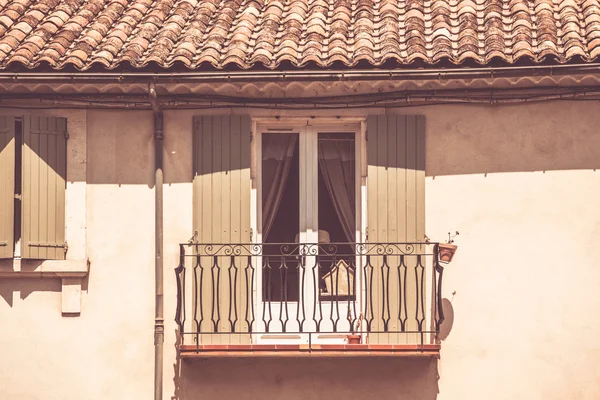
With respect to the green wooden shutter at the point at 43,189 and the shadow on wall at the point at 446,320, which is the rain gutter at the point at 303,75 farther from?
the shadow on wall at the point at 446,320

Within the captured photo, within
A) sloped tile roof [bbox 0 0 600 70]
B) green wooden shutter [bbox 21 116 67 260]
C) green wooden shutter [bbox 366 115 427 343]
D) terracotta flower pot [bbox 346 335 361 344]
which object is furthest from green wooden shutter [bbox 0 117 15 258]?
green wooden shutter [bbox 366 115 427 343]

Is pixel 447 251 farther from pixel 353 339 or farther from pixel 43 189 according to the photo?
pixel 43 189

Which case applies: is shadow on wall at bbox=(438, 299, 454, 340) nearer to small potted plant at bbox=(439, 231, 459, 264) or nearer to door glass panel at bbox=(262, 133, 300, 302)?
small potted plant at bbox=(439, 231, 459, 264)

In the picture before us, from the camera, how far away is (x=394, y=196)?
1634 centimetres

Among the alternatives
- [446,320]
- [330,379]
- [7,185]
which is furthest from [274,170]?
[7,185]

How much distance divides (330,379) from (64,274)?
283 cm

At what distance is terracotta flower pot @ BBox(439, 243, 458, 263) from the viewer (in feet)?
52.1

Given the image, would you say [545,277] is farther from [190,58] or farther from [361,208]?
[190,58]

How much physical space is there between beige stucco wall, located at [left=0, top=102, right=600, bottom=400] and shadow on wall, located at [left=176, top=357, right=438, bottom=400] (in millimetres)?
14

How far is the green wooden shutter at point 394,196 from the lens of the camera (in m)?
16.2

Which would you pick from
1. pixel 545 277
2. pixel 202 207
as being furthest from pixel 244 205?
pixel 545 277

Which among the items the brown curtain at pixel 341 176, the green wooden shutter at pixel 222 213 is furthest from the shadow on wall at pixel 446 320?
the green wooden shutter at pixel 222 213

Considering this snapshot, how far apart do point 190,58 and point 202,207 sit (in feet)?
4.90

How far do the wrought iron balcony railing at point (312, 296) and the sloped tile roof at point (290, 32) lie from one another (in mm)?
1903
